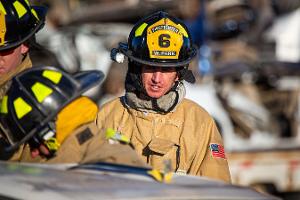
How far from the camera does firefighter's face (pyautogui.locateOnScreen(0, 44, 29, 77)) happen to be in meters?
6.01

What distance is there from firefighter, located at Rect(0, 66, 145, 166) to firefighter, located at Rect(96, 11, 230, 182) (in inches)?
34.8

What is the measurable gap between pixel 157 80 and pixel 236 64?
1001 centimetres

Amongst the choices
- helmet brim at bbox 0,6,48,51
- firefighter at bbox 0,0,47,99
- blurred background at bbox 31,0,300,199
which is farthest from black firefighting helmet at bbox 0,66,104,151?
blurred background at bbox 31,0,300,199

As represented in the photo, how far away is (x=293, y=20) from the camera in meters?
21.4

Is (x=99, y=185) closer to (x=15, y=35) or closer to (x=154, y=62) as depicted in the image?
(x=154, y=62)

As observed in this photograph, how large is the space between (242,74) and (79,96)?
10.4m

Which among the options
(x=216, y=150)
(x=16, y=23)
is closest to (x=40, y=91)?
(x=216, y=150)

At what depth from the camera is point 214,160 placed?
550 centimetres

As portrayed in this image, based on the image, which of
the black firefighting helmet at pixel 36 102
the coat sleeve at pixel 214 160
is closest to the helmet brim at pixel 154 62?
the coat sleeve at pixel 214 160

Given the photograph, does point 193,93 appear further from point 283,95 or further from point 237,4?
point 237,4

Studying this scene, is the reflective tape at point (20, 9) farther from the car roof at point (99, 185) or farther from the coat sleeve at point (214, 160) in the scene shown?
the car roof at point (99, 185)

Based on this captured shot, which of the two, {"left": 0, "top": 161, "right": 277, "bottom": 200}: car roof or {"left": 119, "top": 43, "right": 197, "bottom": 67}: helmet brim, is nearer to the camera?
{"left": 0, "top": 161, "right": 277, "bottom": 200}: car roof

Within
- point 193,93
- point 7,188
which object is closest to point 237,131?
point 193,93

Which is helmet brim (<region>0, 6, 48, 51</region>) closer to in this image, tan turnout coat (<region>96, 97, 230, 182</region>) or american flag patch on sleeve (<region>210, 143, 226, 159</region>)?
tan turnout coat (<region>96, 97, 230, 182</region>)
